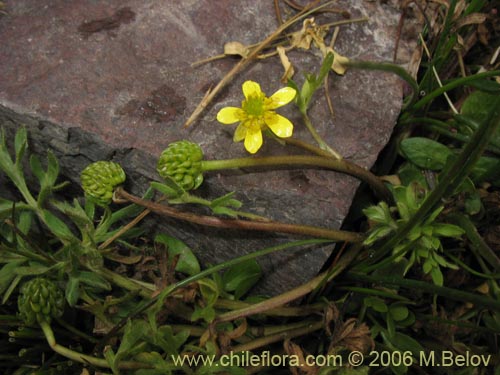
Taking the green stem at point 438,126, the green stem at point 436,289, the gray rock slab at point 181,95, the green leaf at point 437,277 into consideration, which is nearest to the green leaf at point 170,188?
the gray rock slab at point 181,95

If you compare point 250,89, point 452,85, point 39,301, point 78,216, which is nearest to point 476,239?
point 452,85

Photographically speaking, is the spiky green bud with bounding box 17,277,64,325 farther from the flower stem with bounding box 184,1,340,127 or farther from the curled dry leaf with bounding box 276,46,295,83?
the curled dry leaf with bounding box 276,46,295,83

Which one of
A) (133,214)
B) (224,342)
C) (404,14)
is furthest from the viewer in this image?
(404,14)

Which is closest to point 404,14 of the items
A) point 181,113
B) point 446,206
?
point 446,206

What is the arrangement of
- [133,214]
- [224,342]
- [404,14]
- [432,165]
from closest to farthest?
1. [224,342]
2. [133,214]
3. [432,165]
4. [404,14]

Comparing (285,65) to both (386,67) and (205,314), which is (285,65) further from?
(205,314)

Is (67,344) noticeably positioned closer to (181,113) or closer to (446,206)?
(181,113)
